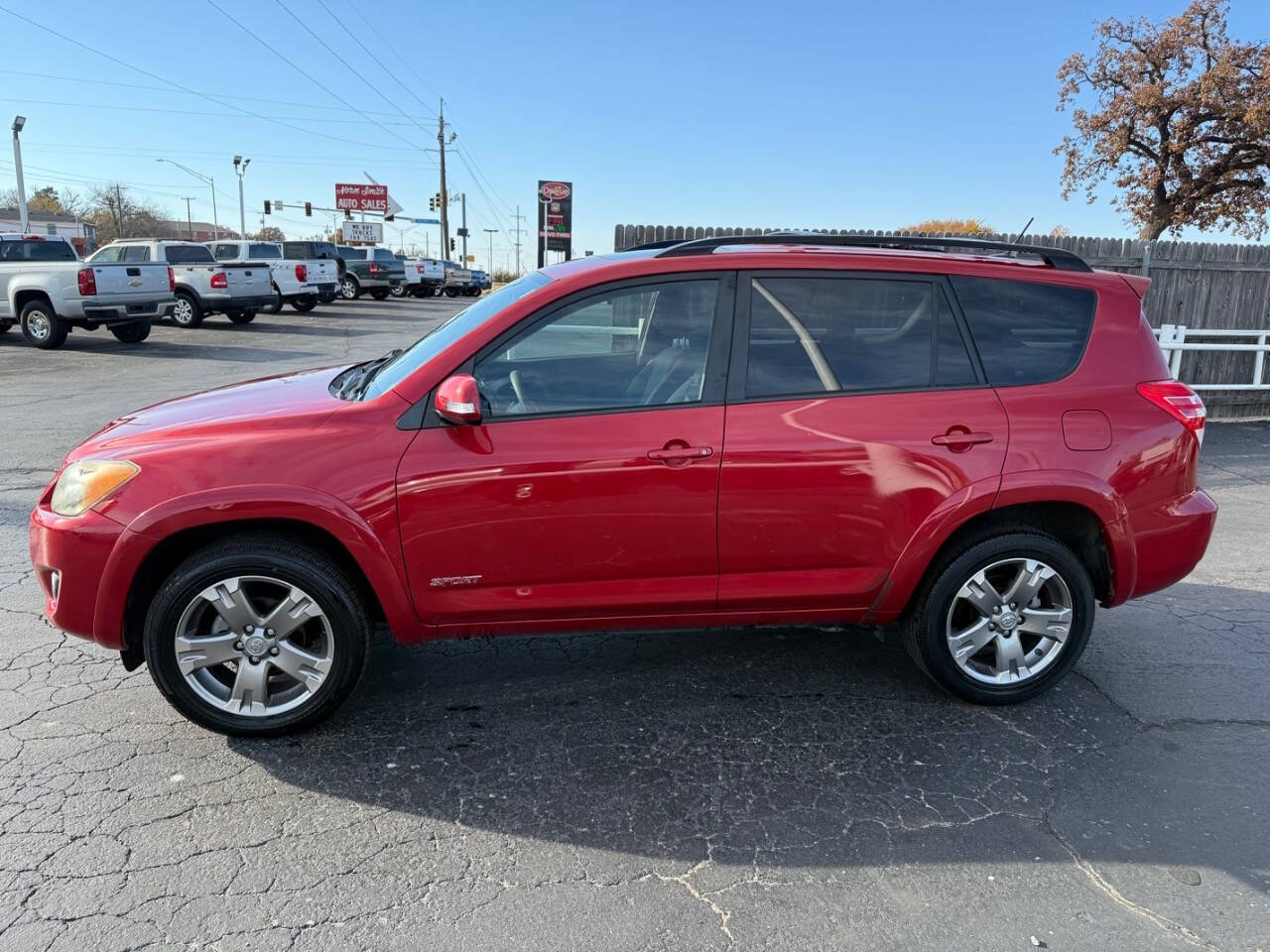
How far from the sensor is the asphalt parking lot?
8.45ft

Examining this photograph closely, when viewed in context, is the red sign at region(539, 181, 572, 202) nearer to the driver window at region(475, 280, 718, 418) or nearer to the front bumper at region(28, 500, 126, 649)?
the driver window at region(475, 280, 718, 418)

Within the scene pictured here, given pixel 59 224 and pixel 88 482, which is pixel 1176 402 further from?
pixel 59 224

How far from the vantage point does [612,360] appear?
369 centimetres

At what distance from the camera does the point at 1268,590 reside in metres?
5.36

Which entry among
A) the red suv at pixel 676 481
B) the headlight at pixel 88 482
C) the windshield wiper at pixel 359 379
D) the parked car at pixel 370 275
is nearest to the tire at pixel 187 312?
the parked car at pixel 370 275

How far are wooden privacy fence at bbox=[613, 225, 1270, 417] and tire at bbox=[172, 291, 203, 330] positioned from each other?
42.8ft

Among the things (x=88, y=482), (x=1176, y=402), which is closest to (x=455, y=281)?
(x=88, y=482)

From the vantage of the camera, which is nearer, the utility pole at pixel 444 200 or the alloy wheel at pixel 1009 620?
the alloy wheel at pixel 1009 620

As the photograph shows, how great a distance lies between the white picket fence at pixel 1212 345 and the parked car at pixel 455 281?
3575 centimetres

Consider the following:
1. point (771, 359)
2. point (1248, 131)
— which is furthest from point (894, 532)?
point (1248, 131)

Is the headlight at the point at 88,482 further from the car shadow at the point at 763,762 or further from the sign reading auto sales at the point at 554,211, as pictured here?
the sign reading auto sales at the point at 554,211

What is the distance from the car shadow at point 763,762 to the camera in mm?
2973

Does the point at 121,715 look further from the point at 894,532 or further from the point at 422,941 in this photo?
the point at 894,532

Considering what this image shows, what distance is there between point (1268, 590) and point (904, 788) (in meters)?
3.52
